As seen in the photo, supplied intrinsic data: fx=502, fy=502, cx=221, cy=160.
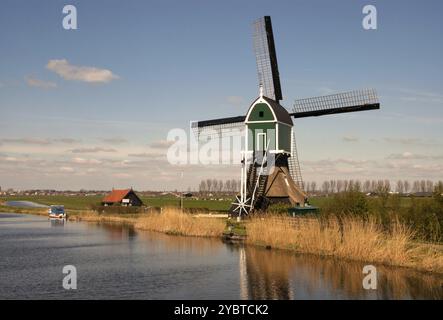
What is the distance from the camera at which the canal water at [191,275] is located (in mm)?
16844

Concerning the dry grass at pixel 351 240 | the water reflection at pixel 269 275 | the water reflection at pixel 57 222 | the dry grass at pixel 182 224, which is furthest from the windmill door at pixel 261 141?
the water reflection at pixel 57 222

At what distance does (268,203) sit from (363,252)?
44.6 feet

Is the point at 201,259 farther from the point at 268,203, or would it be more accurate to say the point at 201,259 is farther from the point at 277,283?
the point at 268,203

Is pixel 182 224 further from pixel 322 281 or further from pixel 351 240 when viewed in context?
pixel 322 281

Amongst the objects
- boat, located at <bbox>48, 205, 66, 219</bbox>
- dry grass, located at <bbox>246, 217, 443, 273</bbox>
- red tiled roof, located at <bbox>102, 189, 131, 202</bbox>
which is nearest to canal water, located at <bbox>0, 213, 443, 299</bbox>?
dry grass, located at <bbox>246, 217, 443, 273</bbox>

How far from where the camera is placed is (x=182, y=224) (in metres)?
35.9

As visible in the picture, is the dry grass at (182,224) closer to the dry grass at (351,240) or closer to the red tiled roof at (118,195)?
the dry grass at (351,240)

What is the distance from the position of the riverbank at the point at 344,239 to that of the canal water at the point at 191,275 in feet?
2.40

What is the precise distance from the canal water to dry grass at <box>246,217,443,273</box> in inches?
28.8

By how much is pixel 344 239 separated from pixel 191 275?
7829mm

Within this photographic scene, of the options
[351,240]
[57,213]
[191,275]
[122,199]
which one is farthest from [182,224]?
[122,199]

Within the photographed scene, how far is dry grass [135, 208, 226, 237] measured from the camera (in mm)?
33812

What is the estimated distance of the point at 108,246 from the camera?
98.3 ft
